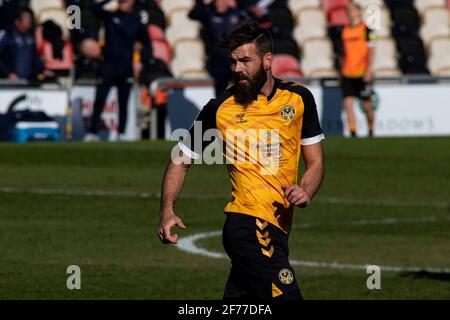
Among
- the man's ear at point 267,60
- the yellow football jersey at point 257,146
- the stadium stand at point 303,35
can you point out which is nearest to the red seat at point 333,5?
the stadium stand at point 303,35

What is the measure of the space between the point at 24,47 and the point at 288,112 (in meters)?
17.8

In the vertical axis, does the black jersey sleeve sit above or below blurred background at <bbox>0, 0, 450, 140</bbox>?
above

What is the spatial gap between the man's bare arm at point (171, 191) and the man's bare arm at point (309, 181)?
24.9 inches

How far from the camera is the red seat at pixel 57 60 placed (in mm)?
27094

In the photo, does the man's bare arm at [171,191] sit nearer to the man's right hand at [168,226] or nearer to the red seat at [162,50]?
the man's right hand at [168,226]

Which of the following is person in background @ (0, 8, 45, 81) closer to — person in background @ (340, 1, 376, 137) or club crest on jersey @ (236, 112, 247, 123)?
person in background @ (340, 1, 376, 137)

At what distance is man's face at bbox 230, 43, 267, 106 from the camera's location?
8.19 meters

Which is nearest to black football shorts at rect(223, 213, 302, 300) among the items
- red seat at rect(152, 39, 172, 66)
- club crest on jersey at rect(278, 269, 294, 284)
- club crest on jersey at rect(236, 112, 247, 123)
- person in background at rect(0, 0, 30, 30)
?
club crest on jersey at rect(278, 269, 294, 284)

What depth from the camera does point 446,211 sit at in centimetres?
1820

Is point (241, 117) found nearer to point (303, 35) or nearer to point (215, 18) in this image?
point (215, 18)

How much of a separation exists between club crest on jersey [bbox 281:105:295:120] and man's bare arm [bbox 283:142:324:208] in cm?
21

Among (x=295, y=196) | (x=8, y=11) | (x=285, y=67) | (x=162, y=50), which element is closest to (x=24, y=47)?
(x=8, y=11)

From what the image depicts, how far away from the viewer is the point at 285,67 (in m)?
29.3
